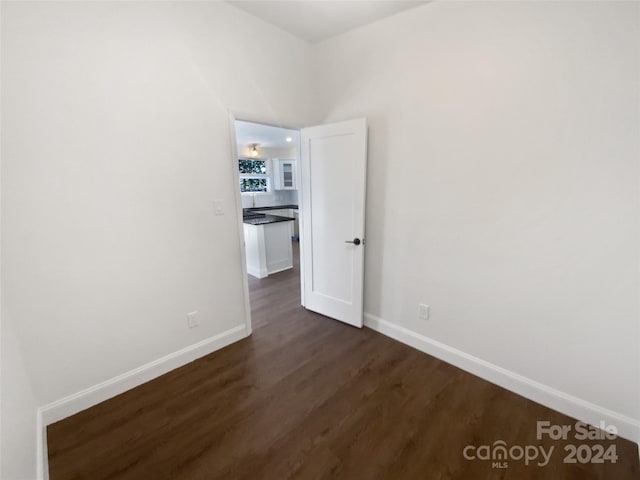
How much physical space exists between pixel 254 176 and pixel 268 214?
2.03m

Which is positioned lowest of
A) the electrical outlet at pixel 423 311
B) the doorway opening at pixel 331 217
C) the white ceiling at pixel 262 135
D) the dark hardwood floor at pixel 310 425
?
the dark hardwood floor at pixel 310 425

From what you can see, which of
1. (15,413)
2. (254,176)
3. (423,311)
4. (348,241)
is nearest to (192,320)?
(15,413)

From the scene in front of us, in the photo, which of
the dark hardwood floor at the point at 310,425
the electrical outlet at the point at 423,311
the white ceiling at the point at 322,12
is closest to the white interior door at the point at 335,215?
the electrical outlet at the point at 423,311

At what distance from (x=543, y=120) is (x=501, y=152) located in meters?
Answer: 0.26

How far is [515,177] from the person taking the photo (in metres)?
1.81

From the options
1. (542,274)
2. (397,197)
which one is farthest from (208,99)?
(542,274)

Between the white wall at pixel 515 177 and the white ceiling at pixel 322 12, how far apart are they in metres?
0.09

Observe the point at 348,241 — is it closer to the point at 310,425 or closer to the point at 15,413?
the point at 310,425

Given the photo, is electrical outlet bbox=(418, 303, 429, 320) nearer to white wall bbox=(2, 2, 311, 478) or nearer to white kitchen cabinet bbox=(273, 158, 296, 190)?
white wall bbox=(2, 2, 311, 478)

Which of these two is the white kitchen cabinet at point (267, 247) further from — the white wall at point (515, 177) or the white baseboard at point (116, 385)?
the white wall at point (515, 177)

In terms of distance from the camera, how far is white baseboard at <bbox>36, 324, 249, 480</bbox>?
1633 millimetres

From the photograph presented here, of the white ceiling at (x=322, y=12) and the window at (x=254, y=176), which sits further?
the window at (x=254, y=176)

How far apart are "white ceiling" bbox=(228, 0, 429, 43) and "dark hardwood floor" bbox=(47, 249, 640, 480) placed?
9.41ft

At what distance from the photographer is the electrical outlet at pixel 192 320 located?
2307 millimetres
